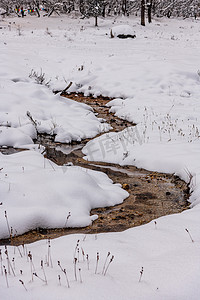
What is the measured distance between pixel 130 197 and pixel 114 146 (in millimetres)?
2169

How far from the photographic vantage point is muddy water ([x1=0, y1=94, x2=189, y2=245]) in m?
3.41

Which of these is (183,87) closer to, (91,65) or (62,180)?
(91,65)

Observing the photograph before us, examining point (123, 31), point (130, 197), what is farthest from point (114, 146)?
point (123, 31)

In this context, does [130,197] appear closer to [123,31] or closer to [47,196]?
[47,196]

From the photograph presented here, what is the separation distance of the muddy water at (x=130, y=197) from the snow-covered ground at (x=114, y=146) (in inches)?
7.6

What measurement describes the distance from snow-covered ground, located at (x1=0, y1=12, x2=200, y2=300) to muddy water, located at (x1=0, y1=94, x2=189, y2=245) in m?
0.19

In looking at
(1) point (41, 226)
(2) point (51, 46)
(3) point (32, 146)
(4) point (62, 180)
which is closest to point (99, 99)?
(3) point (32, 146)

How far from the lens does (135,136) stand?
6.78 m

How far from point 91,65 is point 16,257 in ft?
40.8

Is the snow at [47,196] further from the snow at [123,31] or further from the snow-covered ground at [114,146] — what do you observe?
the snow at [123,31]

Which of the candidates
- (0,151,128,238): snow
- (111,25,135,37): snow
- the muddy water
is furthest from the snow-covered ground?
(111,25,135,37): snow

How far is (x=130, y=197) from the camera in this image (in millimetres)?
4340

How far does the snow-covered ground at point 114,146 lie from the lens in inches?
79.0

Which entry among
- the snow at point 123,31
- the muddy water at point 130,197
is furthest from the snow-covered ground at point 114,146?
the snow at point 123,31
